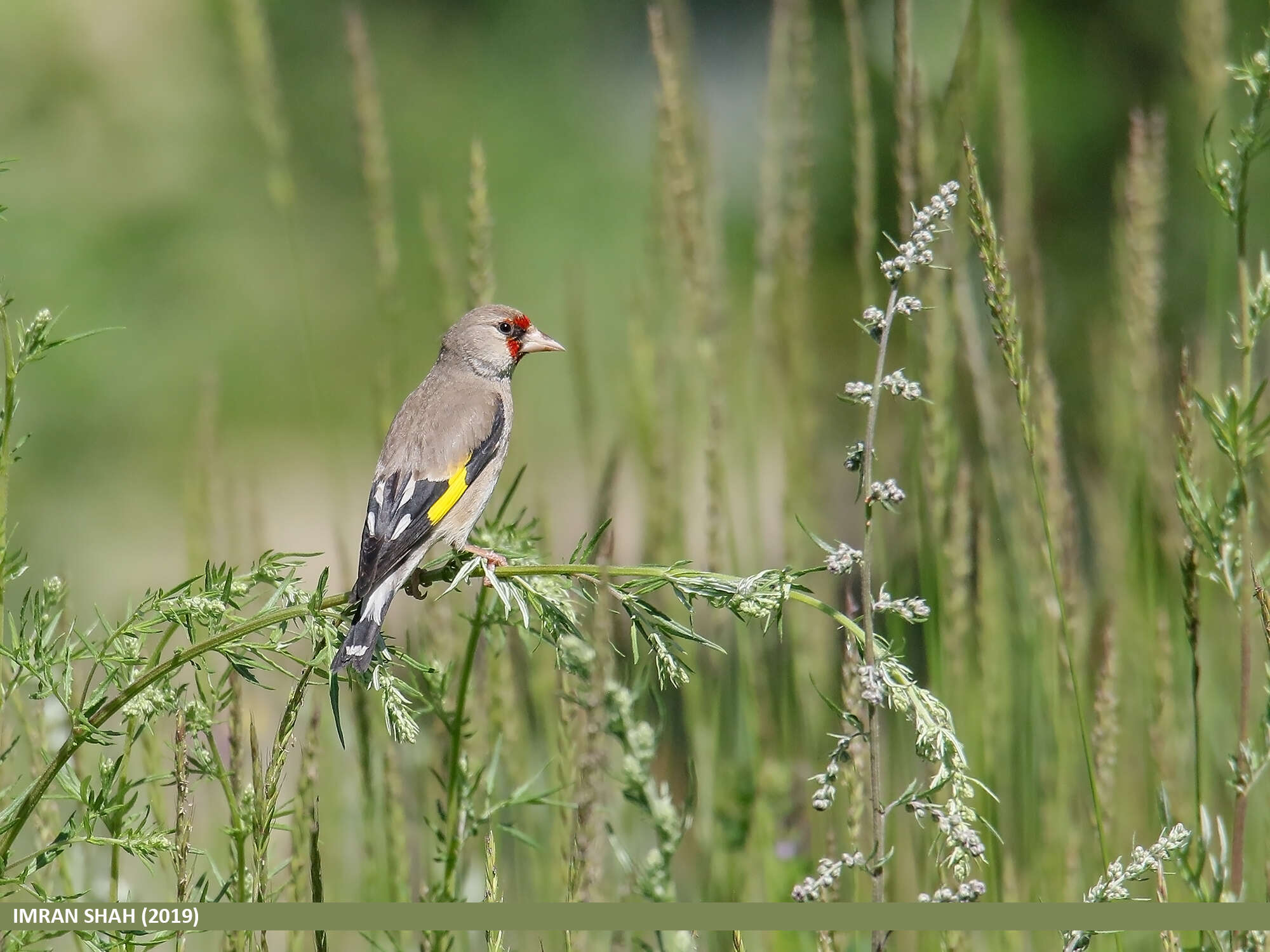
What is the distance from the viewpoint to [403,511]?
2.92 m

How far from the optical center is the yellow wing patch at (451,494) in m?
2.99

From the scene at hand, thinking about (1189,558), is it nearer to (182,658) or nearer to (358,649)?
(358,649)

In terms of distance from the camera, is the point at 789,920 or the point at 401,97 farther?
the point at 401,97

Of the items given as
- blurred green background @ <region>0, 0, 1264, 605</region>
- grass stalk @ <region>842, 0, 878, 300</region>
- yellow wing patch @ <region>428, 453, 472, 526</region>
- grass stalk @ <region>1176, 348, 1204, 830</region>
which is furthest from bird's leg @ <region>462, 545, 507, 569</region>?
blurred green background @ <region>0, 0, 1264, 605</region>

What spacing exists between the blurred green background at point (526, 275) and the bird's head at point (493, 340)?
22cm

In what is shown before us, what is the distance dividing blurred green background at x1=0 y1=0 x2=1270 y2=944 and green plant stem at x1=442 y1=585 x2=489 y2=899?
1.79 feet

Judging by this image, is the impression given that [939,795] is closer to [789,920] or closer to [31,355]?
[789,920]

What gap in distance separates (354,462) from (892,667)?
249 inches

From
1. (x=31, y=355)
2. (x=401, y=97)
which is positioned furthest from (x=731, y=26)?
(x=31, y=355)

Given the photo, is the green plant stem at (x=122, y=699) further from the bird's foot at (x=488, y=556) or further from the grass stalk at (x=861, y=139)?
the grass stalk at (x=861, y=139)

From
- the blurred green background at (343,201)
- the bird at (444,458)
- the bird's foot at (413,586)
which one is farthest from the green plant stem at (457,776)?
the blurred green background at (343,201)

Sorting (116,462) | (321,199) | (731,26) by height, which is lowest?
(116,462)

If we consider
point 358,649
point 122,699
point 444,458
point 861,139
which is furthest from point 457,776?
point 861,139

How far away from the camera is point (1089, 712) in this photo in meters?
3.07
